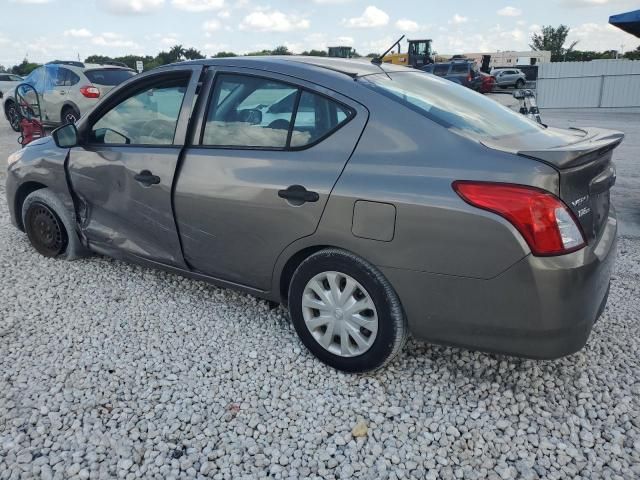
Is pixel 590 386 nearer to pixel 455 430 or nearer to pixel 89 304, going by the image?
pixel 455 430

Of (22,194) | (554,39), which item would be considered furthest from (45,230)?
(554,39)

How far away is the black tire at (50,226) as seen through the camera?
13.7 ft

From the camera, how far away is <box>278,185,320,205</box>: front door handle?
106 inches

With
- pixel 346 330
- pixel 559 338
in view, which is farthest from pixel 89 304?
pixel 559 338

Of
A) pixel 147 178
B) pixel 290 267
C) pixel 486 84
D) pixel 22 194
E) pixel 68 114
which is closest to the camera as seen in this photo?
pixel 290 267

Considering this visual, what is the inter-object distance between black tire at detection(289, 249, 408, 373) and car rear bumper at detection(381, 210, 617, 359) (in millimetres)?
62

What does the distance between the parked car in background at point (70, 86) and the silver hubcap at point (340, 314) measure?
10791 mm

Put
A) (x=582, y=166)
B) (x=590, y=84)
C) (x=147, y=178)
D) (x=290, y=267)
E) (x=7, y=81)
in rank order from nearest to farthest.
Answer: (x=582, y=166) < (x=290, y=267) < (x=147, y=178) < (x=590, y=84) < (x=7, y=81)

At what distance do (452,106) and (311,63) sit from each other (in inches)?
33.2

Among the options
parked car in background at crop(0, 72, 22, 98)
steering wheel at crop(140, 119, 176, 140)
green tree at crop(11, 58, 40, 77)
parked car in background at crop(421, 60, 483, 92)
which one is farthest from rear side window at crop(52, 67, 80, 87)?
green tree at crop(11, 58, 40, 77)

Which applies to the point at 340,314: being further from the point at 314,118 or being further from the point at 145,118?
the point at 145,118

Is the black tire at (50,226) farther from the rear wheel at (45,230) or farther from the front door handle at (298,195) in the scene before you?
the front door handle at (298,195)

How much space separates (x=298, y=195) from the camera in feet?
9.03

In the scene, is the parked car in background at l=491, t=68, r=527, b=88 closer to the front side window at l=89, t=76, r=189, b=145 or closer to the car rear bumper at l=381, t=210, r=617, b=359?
the front side window at l=89, t=76, r=189, b=145
